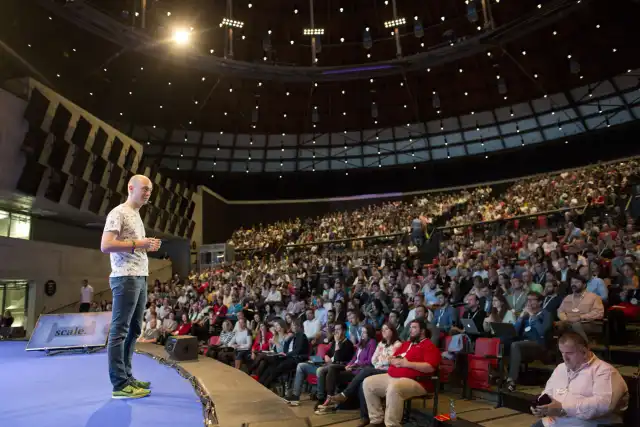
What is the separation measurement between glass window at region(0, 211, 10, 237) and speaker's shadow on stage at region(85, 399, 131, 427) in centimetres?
1477

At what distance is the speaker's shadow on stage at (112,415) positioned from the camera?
7.48 ft

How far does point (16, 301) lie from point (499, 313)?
14175 millimetres

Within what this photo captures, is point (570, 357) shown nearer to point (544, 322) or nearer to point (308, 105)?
point (544, 322)

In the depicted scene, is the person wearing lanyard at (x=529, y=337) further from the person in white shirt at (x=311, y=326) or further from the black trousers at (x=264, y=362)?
the black trousers at (x=264, y=362)

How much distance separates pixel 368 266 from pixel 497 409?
8.21 m

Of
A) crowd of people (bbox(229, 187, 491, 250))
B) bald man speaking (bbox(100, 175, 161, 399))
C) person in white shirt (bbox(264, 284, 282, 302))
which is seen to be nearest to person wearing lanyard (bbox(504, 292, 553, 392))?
bald man speaking (bbox(100, 175, 161, 399))

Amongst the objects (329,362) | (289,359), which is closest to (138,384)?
(329,362)

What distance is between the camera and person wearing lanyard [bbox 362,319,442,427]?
15.7 feet

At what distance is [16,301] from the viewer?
47.2 feet

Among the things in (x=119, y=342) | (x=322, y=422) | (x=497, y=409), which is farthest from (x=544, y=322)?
(x=119, y=342)

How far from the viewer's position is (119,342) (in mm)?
2822

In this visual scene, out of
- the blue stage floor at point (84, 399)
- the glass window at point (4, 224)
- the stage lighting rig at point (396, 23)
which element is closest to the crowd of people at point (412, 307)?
the blue stage floor at point (84, 399)

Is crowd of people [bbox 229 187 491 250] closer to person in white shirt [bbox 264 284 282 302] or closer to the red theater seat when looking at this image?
person in white shirt [bbox 264 284 282 302]

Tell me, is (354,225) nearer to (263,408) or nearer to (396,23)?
(396,23)
